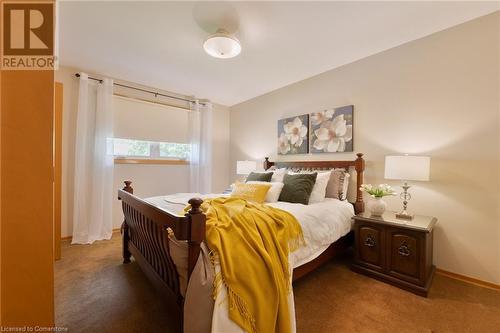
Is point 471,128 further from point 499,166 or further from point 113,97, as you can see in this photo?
point 113,97

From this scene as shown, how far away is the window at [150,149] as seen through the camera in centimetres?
352

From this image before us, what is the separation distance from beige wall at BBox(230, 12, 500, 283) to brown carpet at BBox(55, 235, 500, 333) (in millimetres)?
455

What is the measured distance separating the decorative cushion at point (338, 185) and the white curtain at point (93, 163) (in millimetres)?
3173

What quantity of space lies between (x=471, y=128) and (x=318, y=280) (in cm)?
205

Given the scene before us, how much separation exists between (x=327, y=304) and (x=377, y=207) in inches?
43.7

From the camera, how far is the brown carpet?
149 centimetres

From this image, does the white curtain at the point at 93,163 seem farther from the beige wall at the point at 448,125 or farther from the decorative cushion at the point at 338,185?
the beige wall at the point at 448,125

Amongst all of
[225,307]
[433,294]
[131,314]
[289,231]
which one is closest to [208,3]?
[289,231]

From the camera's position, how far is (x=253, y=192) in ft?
8.11

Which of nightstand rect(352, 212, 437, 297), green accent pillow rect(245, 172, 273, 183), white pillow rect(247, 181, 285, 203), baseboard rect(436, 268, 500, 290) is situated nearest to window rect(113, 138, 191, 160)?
green accent pillow rect(245, 172, 273, 183)

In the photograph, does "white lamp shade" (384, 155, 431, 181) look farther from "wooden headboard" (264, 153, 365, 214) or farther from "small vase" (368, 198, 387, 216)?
"wooden headboard" (264, 153, 365, 214)

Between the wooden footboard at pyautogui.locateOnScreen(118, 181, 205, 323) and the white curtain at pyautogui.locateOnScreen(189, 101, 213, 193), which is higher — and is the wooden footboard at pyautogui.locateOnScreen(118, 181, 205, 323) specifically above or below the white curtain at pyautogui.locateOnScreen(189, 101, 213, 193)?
below

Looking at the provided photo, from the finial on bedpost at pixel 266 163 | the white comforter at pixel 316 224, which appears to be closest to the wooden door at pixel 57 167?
the white comforter at pixel 316 224

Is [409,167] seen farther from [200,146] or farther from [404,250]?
[200,146]
